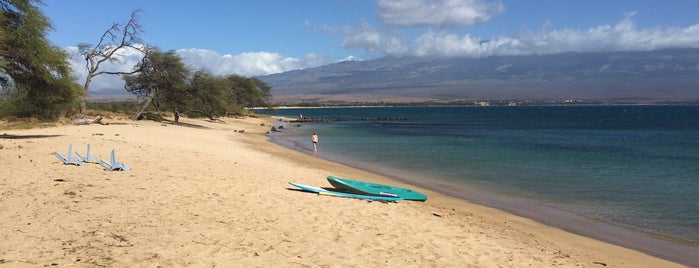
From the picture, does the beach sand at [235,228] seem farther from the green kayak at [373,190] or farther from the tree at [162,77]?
the tree at [162,77]

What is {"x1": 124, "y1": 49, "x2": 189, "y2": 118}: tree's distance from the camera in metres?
45.8

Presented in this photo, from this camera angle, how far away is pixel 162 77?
152 ft

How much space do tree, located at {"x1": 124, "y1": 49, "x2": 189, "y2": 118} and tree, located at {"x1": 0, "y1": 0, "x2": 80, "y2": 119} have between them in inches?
917

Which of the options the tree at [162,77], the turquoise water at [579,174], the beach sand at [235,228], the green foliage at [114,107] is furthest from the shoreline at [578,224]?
the green foliage at [114,107]

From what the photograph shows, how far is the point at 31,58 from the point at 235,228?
14.8m

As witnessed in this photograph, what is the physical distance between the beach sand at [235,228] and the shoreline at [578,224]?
643 mm

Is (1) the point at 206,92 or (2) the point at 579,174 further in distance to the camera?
(1) the point at 206,92

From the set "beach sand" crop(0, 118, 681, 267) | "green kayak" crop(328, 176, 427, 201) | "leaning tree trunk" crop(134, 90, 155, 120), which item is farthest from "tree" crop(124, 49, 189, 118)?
"green kayak" crop(328, 176, 427, 201)

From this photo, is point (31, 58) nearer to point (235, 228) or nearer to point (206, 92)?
point (235, 228)

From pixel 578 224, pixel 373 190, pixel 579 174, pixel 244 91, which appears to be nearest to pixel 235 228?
pixel 373 190

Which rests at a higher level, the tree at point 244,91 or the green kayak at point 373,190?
the tree at point 244,91

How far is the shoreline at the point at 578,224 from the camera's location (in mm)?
11216

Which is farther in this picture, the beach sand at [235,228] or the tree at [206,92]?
the tree at [206,92]

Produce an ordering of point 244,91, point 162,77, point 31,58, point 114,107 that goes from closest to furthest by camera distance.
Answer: point 31,58 < point 162,77 < point 114,107 < point 244,91
